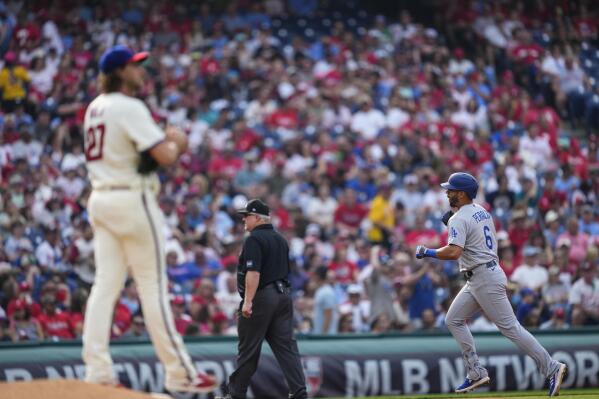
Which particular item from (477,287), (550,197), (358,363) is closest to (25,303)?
(358,363)

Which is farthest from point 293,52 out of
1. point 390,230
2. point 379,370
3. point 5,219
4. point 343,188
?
point 379,370

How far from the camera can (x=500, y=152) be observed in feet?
69.9

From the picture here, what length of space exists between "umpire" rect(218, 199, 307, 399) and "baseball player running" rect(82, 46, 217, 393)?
9.13 feet

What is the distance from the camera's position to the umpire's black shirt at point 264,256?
1032 centimetres

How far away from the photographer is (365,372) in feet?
43.7

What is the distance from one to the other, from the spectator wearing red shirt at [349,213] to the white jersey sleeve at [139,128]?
11.5 meters

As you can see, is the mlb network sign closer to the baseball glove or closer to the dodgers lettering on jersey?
the dodgers lettering on jersey

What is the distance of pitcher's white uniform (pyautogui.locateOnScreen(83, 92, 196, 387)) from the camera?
7387mm

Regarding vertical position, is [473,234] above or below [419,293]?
above

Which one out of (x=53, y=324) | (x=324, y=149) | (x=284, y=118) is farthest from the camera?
(x=284, y=118)

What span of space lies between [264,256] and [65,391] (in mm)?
3406

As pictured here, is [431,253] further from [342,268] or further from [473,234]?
[342,268]

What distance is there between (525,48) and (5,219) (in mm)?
12710

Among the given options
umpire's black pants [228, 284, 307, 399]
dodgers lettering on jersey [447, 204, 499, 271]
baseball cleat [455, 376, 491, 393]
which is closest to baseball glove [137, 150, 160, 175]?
umpire's black pants [228, 284, 307, 399]
